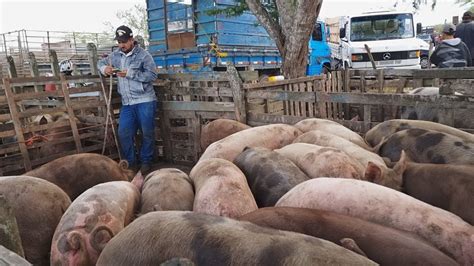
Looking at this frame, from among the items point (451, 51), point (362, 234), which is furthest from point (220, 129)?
point (451, 51)

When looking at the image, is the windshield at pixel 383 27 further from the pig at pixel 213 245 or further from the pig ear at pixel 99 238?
the pig at pixel 213 245

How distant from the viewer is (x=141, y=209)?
12.4ft

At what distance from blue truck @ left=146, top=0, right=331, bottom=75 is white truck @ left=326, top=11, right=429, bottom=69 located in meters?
2.89

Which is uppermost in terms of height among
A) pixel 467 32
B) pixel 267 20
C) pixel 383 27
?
pixel 383 27

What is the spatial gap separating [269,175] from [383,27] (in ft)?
42.0

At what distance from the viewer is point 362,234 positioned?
243cm

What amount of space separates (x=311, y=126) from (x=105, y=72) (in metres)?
3.57

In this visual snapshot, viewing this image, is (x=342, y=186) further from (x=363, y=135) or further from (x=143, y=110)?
(x=143, y=110)

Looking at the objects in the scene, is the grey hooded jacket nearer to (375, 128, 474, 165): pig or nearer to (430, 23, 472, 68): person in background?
(375, 128, 474, 165): pig

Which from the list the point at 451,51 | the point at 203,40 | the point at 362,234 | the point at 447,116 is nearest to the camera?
the point at 362,234

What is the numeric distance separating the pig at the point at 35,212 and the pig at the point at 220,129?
9.74 feet

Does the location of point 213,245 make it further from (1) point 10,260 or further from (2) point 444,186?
(2) point 444,186

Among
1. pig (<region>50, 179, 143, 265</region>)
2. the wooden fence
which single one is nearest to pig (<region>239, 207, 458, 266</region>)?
pig (<region>50, 179, 143, 265</region>)

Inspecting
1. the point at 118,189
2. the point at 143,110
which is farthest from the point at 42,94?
the point at 118,189
